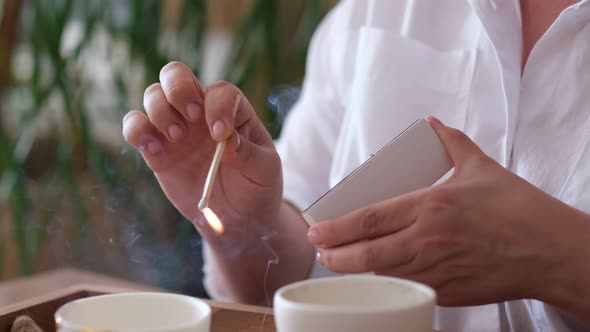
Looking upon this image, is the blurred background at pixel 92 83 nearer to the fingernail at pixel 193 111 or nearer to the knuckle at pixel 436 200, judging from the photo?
the fingernail at pixel 193 111

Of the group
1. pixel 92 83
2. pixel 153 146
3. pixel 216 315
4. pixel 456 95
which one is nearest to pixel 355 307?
pixel 216 315

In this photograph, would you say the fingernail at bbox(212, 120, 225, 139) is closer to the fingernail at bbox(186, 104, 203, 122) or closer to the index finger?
the fingernail at bbox(186, 104, 203, 122)

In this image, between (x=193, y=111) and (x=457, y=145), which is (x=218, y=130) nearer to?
(x=193, y=111)

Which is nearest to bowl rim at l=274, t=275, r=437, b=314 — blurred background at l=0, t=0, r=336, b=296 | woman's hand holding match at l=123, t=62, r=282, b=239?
woman's hand holding match at l=123, t=62, r=282, b=239

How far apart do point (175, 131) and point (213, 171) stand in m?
0.13

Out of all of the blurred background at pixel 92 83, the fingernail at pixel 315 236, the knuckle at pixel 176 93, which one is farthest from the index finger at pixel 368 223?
the blurred background at pixel 92 83

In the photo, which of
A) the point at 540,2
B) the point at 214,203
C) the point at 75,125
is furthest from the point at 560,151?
the point at 75,125

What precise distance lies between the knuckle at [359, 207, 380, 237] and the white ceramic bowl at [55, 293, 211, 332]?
5.2 inches

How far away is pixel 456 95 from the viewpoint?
0.92 m

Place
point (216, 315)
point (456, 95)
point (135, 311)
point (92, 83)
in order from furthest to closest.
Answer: point (92, 83), point (456, 95), point (216, 315), point (135, 311)

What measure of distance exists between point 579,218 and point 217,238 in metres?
0.42

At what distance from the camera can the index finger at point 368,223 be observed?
1.86 ft

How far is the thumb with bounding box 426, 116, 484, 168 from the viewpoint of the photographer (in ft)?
1.98

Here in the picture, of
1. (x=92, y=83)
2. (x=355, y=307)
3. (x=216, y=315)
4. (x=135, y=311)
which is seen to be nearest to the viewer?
(x=355, y=307)
